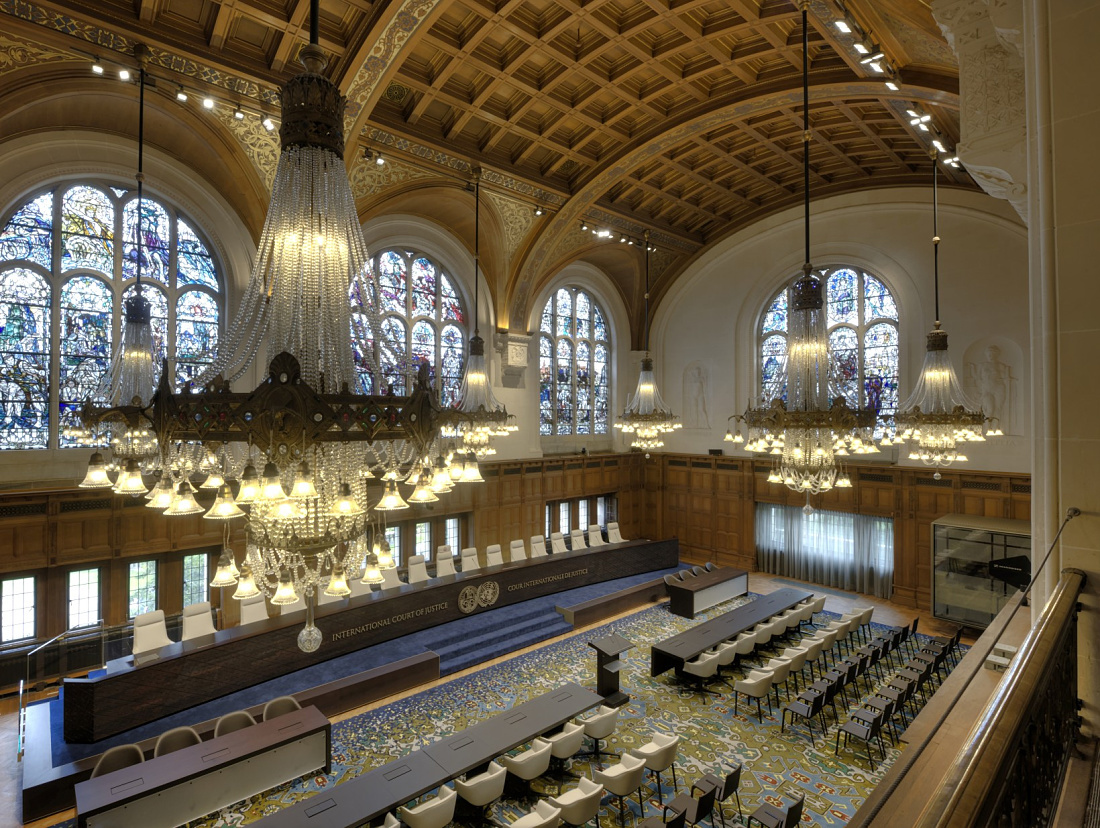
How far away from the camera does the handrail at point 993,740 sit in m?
1.33

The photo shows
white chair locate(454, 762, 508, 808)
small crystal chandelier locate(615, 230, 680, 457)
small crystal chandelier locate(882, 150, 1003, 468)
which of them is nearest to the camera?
white chair locate(454, 762, 508, 808)

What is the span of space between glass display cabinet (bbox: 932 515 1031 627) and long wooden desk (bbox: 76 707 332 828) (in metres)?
11.9

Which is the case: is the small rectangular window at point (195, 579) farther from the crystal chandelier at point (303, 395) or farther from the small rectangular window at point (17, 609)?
the crystal chandelier at point (303, 395)

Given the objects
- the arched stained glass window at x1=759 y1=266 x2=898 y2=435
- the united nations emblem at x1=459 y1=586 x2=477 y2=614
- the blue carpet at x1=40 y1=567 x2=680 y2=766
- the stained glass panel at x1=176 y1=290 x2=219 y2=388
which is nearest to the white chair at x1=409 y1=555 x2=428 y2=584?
the united nations emblem at x1=459 y1=586 x2=477 y2=614

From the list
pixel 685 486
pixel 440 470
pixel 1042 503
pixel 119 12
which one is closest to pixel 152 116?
pixel 119 12

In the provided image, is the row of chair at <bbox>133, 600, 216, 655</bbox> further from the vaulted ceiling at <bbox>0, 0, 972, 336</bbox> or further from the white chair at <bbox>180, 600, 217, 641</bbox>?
the vaulted ceiling at <bbox>0, 0, 972, 336</bbox>

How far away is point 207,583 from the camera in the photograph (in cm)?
1024

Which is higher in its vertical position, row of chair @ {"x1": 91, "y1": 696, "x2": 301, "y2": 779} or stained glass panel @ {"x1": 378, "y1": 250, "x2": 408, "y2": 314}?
stained glass panel @ {"x1": 378, "y1": 250, "x2": 408, "y2": 314}

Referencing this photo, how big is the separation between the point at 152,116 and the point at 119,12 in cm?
188

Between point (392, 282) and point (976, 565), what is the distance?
45.0ft

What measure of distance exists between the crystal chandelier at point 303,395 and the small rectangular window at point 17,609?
24.6ft

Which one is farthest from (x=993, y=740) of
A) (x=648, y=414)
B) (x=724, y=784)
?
(x=648, y=414)

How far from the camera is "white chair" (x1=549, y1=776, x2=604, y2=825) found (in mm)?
5223

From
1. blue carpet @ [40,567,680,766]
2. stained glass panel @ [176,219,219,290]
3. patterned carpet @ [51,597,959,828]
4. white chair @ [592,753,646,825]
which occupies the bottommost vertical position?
patterned carpet @ [51,597,959,828]
